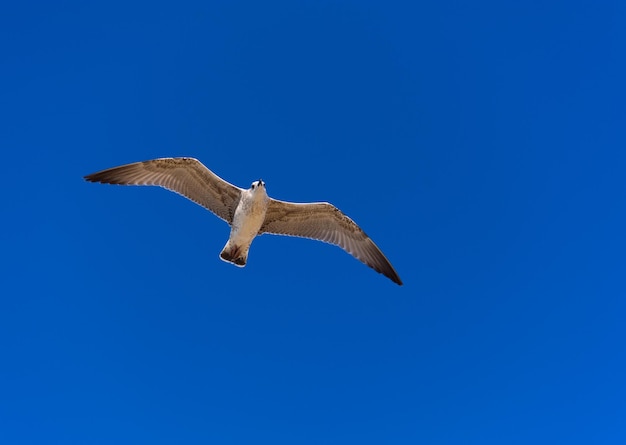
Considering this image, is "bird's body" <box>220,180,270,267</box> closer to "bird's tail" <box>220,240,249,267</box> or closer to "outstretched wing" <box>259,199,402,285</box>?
"bird's tail" <box>220,240,249,267</box>

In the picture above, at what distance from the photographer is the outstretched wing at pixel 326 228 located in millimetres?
14594

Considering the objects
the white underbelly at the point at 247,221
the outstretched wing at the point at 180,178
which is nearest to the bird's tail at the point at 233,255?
the white underbelly at the point at 247,221

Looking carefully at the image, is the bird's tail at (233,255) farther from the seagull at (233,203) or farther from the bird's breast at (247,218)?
the bird's breast at (247,218)

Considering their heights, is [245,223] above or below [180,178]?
below

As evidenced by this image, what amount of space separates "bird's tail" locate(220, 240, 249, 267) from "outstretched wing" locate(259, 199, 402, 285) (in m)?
0.90

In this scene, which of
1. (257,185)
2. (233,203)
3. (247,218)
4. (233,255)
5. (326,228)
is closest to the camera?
(257,185)

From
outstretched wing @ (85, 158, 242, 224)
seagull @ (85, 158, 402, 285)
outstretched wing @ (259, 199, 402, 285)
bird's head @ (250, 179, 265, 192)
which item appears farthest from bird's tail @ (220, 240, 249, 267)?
bird's head @ (250, 179, 265, 192)

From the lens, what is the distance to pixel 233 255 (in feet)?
46.5

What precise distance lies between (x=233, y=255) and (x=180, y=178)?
231 centimetres

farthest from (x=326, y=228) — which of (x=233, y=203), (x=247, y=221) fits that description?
(x=233, y=203)

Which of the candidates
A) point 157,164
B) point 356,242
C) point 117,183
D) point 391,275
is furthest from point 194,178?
point 391,275

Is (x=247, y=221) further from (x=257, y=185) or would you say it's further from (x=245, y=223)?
(x=257, y=185)

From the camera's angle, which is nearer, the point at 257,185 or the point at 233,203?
the point at 257,185

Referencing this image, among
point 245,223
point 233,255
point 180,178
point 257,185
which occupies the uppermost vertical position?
point 180,178
